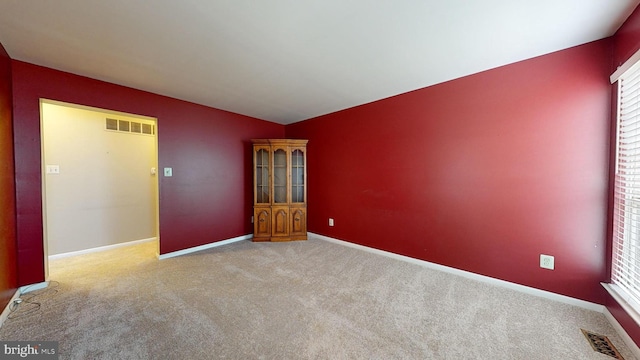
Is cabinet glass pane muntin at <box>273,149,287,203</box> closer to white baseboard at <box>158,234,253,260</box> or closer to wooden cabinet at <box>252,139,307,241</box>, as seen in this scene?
wooden cabinet at <box>252,139,307,241</box>

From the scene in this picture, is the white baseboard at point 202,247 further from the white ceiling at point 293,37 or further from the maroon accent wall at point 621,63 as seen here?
the maroon accent wall at point 621,63

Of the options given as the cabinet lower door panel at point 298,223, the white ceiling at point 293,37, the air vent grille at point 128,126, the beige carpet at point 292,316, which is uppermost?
the white ceiling at point 293,37

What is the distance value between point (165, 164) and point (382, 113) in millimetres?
3169

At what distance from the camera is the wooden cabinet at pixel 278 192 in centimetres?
381

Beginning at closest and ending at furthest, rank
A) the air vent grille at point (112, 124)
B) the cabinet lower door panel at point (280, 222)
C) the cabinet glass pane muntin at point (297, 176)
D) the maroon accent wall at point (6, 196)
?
the maroon accent wall at point (6, 196) < the air vent grille at point (112, 124) < the cabinet lower door panel at point (280, 222) < the cabinet glass pane muntin at point (297, 176)

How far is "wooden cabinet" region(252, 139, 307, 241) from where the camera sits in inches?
150

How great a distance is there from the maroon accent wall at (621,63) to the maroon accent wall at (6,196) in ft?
15.1

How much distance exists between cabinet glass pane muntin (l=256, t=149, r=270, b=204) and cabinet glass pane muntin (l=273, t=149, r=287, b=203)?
141 millimetres

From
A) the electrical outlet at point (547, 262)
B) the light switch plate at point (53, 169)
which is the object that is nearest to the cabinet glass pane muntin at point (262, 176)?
the light switch plate at point (53, 169)

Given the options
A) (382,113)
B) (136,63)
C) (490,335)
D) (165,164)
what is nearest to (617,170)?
(490,335)

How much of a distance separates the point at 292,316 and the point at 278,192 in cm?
238

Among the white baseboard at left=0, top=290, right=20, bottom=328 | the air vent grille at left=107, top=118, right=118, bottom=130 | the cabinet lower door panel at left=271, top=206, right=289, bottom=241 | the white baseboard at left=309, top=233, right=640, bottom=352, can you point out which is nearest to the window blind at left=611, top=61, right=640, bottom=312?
the white baseboard at left=309, top=233, right=640, bottom=352

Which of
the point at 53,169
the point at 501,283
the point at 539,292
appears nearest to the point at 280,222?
the point at 501,283

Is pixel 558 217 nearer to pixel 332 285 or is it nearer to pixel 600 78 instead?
pixel 600 78
